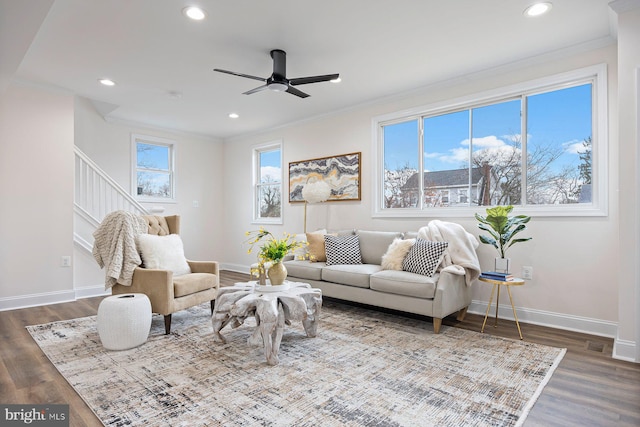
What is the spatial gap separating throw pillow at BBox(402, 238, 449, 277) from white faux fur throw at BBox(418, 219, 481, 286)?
0.31 ft

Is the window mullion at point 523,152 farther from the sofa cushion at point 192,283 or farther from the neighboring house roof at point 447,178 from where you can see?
the sofa cushion at point 192,283

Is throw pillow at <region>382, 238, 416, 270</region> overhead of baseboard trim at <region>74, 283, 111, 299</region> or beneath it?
overhead

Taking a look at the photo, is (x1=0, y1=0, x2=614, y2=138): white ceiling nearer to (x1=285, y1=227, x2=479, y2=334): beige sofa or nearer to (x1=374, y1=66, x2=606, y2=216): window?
(x1=374, y1=66, x2=606, y2=216): window

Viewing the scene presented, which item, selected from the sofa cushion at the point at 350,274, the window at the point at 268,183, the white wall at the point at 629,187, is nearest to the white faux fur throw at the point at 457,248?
the sofa cushion at the point at 350,274

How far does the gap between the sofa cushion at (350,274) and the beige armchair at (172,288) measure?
127 centimetres

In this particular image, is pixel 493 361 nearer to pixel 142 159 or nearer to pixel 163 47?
pixel 163 47

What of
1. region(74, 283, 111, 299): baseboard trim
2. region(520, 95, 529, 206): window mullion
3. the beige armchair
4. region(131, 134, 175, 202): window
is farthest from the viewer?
region(131, 134, 175, 202): window

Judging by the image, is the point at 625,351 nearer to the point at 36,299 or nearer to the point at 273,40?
the point at 273,40

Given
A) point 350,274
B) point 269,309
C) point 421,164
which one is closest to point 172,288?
point 269,309

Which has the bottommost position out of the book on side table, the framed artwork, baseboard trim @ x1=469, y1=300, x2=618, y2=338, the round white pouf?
baseboard trim @ x1=469, y1=300, x2=618, y2=338

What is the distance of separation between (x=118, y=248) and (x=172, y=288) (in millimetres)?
705

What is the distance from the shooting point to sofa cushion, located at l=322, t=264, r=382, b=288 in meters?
3.78

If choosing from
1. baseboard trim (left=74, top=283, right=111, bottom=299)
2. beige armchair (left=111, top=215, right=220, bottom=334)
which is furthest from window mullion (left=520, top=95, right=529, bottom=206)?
baseboard trim (left=74, top=283, right=111, bottom=299)

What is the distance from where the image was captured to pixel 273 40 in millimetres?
3215
